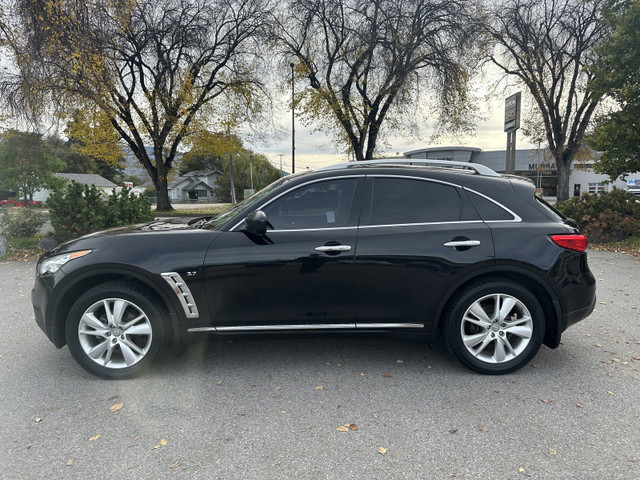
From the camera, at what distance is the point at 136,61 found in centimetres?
2048

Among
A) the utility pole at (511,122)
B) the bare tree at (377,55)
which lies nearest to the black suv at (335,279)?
the utility pole at (511,122)

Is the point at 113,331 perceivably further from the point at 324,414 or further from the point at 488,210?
the point at 488,210

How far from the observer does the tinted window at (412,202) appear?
3.54 meters

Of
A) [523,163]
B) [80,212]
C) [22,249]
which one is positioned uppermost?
[523,163]

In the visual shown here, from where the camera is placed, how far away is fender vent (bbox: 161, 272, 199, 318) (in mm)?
3369

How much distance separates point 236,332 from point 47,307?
1.50 meters

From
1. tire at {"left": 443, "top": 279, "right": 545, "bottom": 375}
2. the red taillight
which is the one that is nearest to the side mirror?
tire at {"left": 443, "top": 279, "right": 545, "bottom": 375}

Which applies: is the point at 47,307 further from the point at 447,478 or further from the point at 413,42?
the point at 413,42

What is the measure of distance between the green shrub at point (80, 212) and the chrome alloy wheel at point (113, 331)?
20.0ft

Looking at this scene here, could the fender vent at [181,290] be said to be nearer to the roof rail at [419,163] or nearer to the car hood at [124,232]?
the car hood at [124,232]

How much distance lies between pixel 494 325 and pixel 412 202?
1.18 meters

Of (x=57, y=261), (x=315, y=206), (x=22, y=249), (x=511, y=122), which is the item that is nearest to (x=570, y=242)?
(x=315, y=206)

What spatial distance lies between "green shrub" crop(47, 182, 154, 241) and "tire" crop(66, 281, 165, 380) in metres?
6.08

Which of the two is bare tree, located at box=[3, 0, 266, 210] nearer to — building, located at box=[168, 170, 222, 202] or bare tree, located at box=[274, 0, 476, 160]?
bare tree, located at box=[274, 0, 476, 160]
